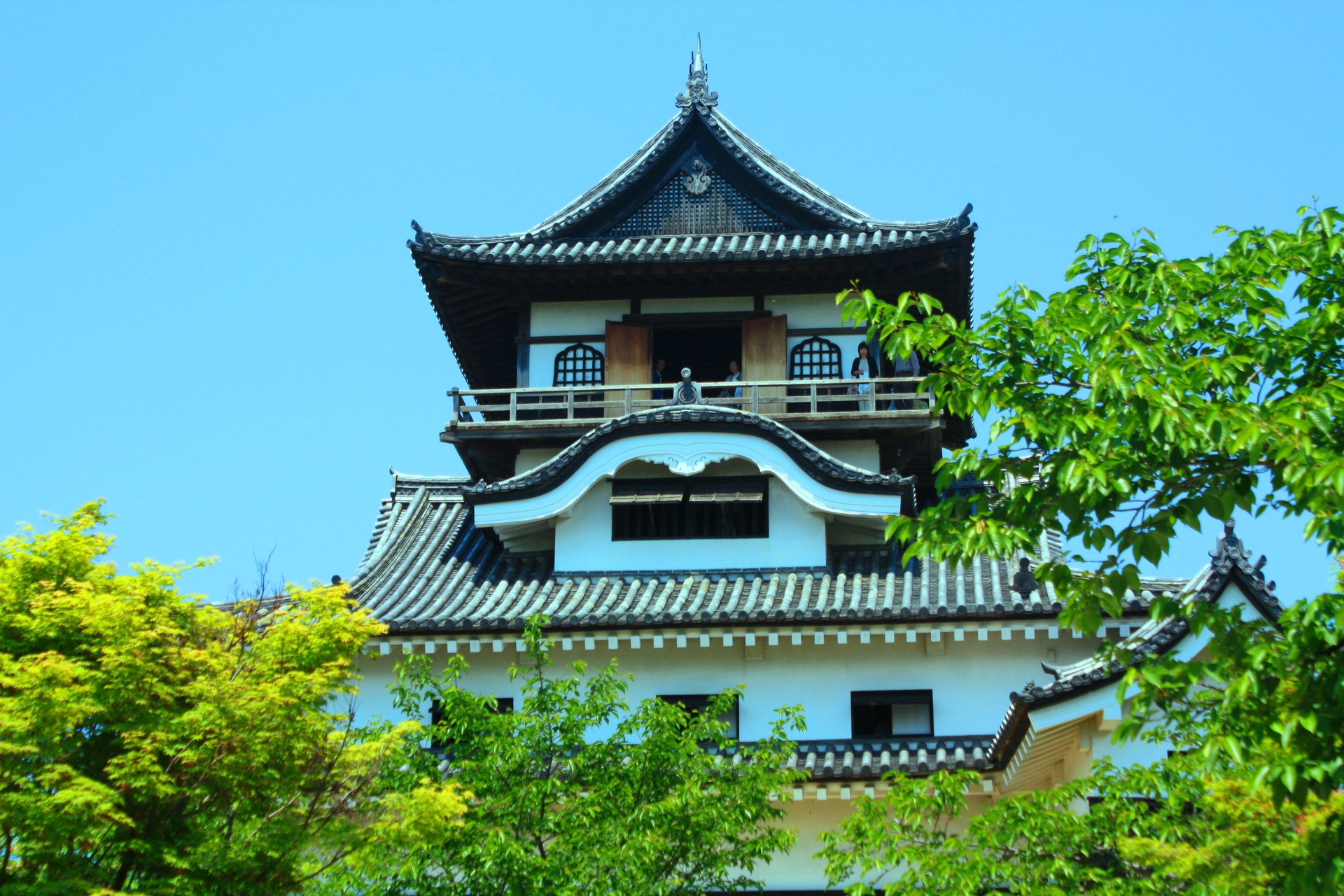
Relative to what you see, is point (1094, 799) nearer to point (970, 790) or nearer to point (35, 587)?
point (970, 790)

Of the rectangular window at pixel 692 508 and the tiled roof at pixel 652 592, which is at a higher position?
the rectangular window at pixel 692 508

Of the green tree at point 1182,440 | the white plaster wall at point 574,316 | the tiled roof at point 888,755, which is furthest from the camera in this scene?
the white plaster wall at point 574,316

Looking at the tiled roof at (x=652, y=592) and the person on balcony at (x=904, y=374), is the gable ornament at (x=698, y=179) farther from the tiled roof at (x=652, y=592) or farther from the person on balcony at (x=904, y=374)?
the tiled roof at (x=652, y=592)

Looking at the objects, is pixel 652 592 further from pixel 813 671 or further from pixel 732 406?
pixel 732 406

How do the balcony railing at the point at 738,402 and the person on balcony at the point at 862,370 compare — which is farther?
the person on balcony at the point at 862,370

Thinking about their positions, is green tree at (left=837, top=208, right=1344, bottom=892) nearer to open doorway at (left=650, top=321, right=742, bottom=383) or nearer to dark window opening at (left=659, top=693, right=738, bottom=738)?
dark window opening at (left=659, top=693, right=738, bottom=738)

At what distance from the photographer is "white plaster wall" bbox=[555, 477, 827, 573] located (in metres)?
22.0

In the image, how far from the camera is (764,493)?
73.0 ft

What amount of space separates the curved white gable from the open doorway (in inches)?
155

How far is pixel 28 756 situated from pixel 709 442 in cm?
1132

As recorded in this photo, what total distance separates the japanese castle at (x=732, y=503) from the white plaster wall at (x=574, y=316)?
0.14ft

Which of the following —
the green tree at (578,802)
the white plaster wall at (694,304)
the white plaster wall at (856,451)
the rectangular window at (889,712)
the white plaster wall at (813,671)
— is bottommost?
the green tree at (578,802)

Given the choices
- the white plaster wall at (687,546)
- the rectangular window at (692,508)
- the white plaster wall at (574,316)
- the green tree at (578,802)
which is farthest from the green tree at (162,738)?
the white plaster wall at (574,316)

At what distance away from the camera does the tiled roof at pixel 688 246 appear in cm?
2406
